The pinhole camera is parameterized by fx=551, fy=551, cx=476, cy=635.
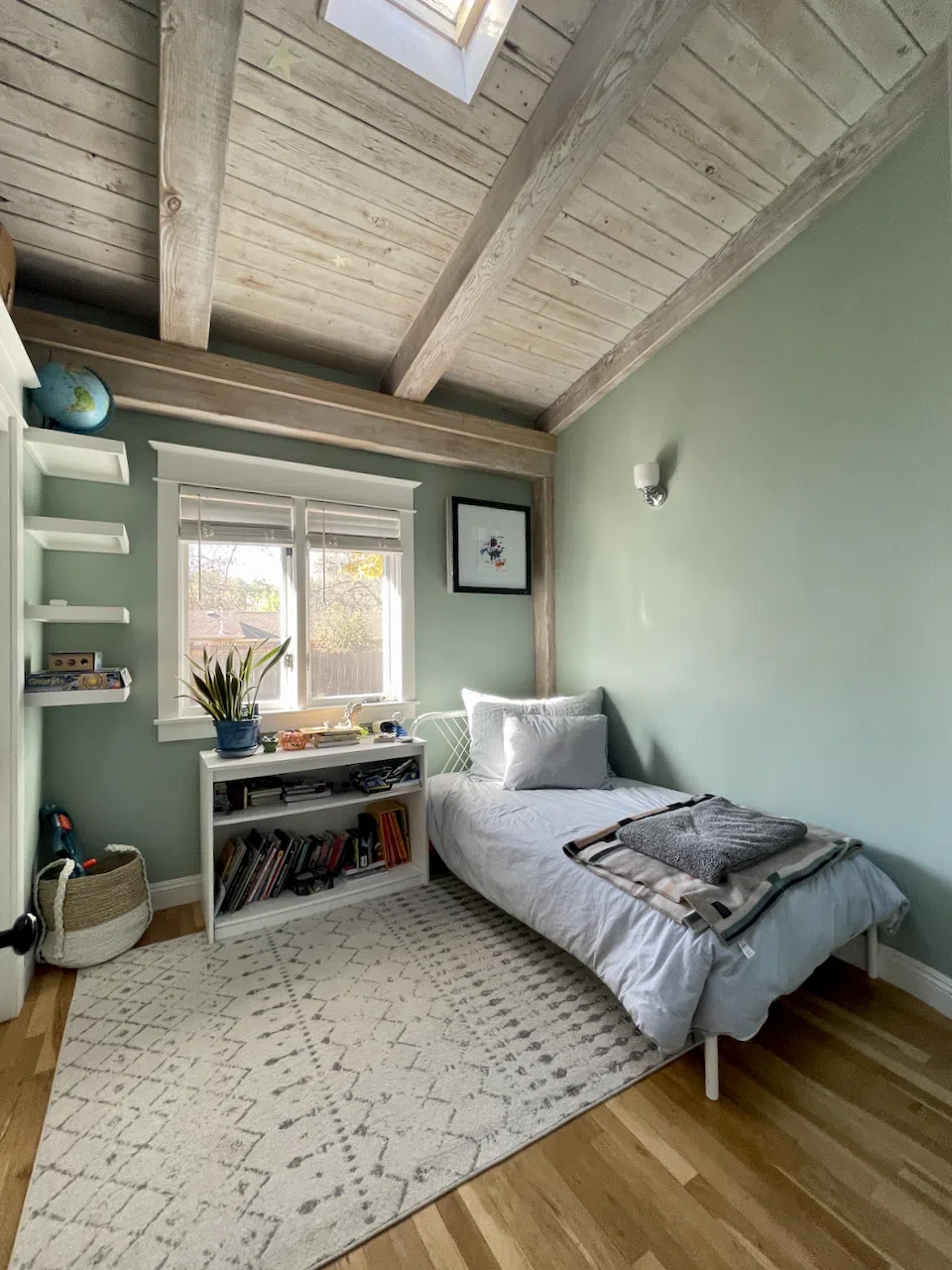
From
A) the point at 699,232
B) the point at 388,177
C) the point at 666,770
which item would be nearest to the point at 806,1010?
the point at 666,770

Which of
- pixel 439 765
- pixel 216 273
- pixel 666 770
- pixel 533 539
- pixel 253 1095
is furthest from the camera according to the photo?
pixel 533 539

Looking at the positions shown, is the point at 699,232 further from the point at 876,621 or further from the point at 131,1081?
the point at 131,1081

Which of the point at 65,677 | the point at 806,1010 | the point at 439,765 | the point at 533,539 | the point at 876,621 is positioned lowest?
the point at 806,1010

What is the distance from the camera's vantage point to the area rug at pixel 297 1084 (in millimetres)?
1177

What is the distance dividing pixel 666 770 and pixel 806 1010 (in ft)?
3.74

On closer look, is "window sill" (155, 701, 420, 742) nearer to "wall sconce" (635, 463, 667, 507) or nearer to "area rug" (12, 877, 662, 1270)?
"area rug" (12, 877, 662, 1270)

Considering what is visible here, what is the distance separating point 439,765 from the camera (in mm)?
3268

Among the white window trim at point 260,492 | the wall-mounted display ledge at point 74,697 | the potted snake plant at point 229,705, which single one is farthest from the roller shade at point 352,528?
the wall-mounted display ledge at point 74,697

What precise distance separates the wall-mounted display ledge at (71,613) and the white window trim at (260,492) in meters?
0.36

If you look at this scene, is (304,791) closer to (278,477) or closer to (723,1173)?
(278,477)

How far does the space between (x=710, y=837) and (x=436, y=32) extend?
8.90 ft

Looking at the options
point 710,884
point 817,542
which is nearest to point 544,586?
point 817,542

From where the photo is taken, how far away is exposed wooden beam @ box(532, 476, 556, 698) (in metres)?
3.56

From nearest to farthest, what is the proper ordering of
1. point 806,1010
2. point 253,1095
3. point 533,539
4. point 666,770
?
1. point 253,1095
2. point 806,1010
3. point 666,770
4. point 533,539
